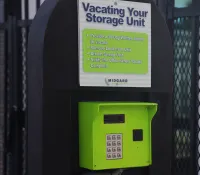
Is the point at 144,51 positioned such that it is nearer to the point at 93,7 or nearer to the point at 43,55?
the point at 93,7

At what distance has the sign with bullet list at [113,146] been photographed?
299cm

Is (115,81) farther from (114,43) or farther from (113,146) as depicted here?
(113,146)

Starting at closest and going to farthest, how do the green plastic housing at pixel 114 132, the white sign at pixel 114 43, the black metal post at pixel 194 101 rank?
1. the green plastic housing at pixel 114 132
2. the white sign at pixel 114 43
3. the black metal post at pixel 194 101

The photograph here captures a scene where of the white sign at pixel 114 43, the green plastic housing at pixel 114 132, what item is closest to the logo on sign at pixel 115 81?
the white sign at pixel 114 43

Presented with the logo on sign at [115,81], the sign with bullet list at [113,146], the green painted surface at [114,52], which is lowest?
the sign with bullet list at [113,146]

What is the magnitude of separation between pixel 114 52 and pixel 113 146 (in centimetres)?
59

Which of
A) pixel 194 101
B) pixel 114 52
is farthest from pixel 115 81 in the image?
pixel 194 101

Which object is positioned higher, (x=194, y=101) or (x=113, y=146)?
(x=194, y=101)

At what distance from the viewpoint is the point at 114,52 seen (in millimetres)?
3154

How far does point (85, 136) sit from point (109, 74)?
1.38ft

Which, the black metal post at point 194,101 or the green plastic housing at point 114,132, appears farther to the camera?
the black metal post at point 194,101

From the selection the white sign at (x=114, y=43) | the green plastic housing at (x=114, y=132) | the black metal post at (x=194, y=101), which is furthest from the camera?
the black metal post at (x=194, y=101)

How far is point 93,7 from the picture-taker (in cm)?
310

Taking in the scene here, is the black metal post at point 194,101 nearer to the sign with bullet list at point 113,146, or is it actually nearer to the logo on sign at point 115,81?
the logo on sign at point 115,81
